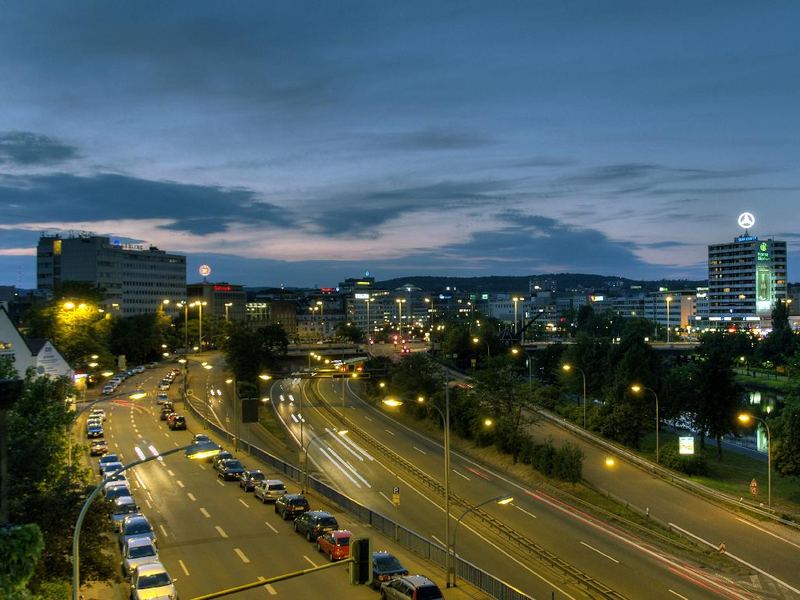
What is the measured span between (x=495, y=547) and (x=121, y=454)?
31.8 metres

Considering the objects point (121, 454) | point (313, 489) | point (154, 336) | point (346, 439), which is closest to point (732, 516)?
point (313, 489)

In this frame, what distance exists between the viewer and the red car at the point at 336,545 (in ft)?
105

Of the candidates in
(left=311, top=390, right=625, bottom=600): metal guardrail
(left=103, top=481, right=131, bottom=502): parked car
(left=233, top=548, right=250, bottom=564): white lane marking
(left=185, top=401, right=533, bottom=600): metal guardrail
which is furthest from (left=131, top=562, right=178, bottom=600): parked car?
(left=311, top=390, right=625, bottom=600): metal guardrail

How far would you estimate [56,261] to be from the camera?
188375mm

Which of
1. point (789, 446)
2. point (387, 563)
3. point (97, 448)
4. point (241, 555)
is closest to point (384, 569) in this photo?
point (387, 563)

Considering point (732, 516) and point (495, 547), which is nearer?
point (495, 547)

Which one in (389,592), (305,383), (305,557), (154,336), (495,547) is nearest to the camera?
(389,592)

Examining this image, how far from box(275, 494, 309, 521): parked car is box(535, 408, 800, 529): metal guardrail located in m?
26.0

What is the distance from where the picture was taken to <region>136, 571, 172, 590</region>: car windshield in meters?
26.4

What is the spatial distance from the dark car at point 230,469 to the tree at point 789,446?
115ft

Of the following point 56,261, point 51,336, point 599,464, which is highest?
point 56,261

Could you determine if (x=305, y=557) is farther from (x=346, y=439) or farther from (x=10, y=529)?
(x=346, y=439)

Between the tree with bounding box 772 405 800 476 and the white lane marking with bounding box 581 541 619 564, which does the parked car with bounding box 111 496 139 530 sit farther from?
the tree with bounding box 772 405 800 476

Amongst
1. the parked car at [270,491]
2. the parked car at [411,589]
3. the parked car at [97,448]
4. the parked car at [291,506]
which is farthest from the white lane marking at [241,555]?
the parked car at [97,448]
